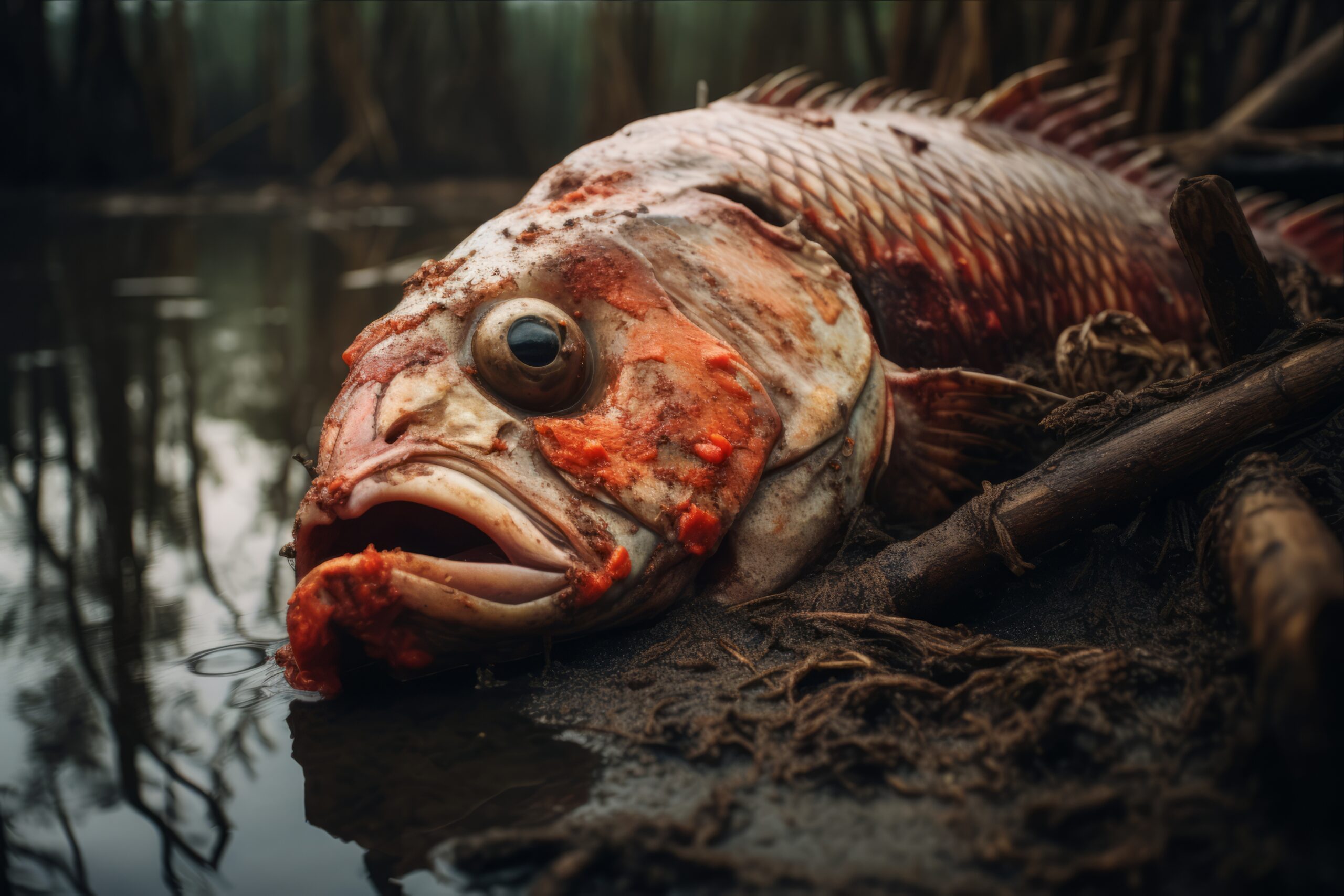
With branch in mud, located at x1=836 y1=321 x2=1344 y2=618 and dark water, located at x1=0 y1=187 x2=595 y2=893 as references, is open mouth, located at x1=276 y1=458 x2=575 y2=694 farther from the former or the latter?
branch in mud, located at x1=836 y1=321 x2=1344 y2=618

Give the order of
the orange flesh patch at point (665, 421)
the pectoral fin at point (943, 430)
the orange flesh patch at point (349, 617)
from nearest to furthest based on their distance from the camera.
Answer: the orange flesh patch at point (349, 617) → the orange flesh patch at point (665, 421) → the pectoral fin at point (943, 430)

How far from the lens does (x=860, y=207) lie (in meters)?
2.44

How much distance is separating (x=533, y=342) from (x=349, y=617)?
2.07 ft

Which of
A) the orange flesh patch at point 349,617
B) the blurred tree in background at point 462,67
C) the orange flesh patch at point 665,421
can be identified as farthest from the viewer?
the blurred tree in background at point 462,67

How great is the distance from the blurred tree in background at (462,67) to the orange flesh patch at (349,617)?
525 centimetres

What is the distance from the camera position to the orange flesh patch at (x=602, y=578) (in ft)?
5.61

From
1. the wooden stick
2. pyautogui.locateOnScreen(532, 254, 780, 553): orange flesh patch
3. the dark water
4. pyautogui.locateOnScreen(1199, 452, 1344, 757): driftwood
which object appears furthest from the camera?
the wooden stick

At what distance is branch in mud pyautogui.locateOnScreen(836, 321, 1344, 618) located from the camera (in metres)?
1.73

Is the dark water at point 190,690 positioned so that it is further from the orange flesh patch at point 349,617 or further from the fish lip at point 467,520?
the fish lip at point 467,520

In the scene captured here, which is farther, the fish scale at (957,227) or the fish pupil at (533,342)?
the fish scale at (957,227)

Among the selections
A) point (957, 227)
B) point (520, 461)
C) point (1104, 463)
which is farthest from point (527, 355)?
point (957, 227)

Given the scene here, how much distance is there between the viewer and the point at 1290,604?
3.79ft

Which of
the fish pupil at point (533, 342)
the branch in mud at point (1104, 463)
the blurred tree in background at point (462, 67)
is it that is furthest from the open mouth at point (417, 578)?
the blurred tree in background at point (462, 67)

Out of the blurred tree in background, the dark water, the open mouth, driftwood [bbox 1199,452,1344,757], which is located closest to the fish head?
the open mouth
